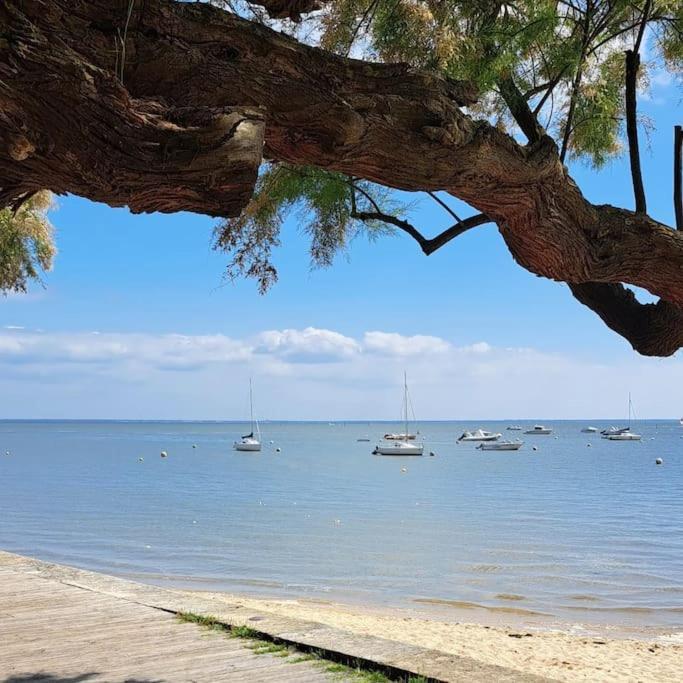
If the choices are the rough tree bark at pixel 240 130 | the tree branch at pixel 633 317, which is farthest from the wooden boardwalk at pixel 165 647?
the rough tree bark at pixel 240 130

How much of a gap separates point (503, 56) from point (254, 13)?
4.42ft

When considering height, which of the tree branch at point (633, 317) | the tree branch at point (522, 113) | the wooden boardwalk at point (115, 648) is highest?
the tree branch at point (522, 113)

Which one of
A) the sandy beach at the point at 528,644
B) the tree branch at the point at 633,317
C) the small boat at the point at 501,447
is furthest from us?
the small boat at the point at 501,447

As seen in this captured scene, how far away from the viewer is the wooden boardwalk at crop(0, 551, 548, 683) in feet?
14.2

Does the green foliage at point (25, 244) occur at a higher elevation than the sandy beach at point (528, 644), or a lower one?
higher

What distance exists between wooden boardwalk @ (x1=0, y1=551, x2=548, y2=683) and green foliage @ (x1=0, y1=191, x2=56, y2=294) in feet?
14.8

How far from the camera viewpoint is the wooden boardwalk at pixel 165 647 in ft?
14.2

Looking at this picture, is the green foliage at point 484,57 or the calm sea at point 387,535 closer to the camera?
the green foliage at point 484,57

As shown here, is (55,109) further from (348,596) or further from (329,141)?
(348,596)

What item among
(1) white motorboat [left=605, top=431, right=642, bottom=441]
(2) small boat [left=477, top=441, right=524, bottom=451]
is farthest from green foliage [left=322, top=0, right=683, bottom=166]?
(1) white motorboat [left=605, top=431, right=642, bottom=441]

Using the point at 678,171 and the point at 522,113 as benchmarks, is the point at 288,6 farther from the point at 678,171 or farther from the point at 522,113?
the point at 678,171

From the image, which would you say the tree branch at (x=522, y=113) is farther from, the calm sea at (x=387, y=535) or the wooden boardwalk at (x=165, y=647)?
the calm sea at (x=387, y=535)

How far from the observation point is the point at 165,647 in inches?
193

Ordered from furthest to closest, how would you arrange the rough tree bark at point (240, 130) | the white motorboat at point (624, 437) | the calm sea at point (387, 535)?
the white motorboat at point (624, 437)
the calm sea at point (387, 535)
the rough tree bark at point (240, 130)
